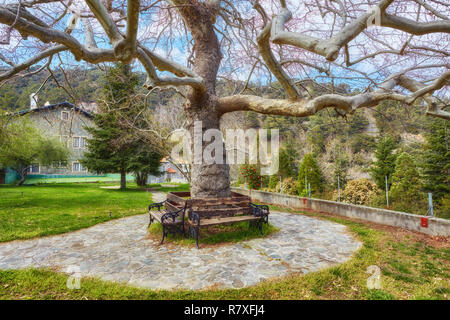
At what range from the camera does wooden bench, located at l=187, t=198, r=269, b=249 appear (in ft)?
16.9

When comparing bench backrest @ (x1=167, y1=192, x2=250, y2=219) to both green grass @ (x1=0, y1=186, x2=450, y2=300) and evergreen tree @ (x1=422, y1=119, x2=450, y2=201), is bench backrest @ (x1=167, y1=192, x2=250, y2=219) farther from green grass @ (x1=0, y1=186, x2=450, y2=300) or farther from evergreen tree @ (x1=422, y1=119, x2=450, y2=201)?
evergreen tree @ (x1=422, y1=119, x2=450, y2=201)

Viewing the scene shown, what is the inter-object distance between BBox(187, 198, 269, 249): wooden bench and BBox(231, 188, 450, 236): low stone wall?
393cm

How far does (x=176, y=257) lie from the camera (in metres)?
4.26

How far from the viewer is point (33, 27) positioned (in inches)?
116

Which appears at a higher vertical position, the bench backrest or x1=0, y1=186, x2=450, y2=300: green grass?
the bench backrest

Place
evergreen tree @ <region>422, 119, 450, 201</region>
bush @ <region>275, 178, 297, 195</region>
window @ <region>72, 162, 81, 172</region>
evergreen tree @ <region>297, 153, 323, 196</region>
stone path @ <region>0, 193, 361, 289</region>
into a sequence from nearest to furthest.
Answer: stone path @ <region>0, 193, 361, 289</region>
evergreen tree @ <region>422, 119, 450, 201</region>
evergreen tree @ <region>297, 153, 323, 196</region>
bush @ <region>275, 178, 297, 195</region>
window @ <region>72, 162, 81, 172</region>

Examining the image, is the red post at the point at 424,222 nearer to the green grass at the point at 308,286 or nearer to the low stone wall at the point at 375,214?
the low stone wall at the point at 375,214

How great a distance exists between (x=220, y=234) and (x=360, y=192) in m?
6.48

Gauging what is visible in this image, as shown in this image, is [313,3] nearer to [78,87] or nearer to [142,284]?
[142,284]

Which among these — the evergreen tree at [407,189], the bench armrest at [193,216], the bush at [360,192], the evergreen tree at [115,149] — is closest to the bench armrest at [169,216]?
the bench armrest at [193,216]

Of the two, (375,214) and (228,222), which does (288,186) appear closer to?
(375,214)

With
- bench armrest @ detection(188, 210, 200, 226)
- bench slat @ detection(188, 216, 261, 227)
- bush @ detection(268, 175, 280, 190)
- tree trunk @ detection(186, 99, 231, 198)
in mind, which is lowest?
bench slat @ detection(188, 216, 261, 227)

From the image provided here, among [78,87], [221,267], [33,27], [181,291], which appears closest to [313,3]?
[33,27]

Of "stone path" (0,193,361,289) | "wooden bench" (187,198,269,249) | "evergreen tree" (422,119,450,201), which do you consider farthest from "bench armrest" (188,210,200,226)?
"evergreen tree" (422,119,450,201)
